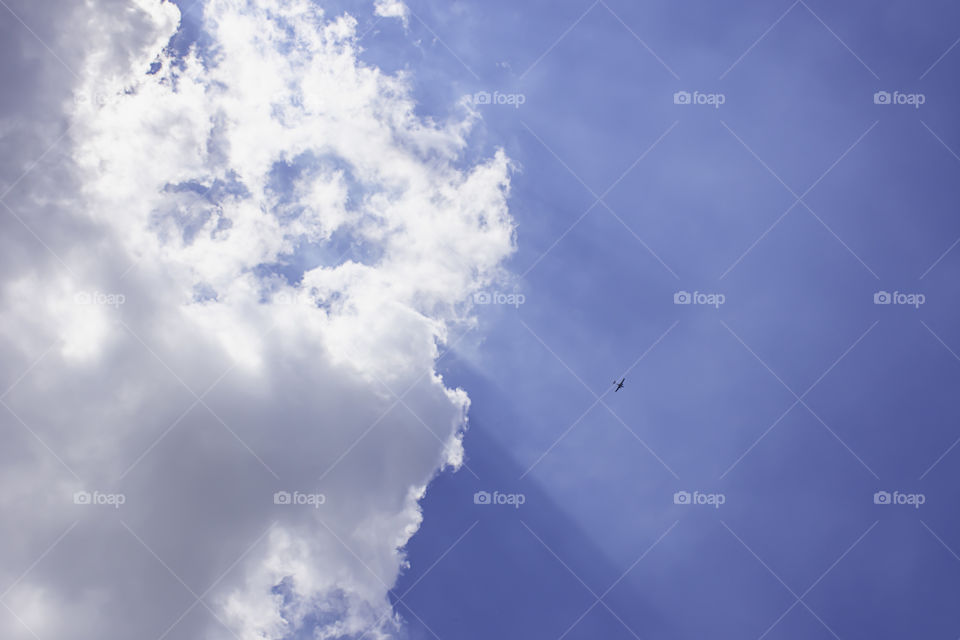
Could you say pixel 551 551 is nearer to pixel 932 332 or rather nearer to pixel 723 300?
pixel 723 300

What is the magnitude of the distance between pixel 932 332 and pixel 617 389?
3240 cm

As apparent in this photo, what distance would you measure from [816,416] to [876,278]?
1497 cm

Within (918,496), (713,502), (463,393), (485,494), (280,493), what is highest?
(918,496)

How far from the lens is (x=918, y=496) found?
46.6 m

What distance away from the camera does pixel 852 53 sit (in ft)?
156

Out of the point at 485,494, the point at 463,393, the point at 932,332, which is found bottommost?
the point at 485,494

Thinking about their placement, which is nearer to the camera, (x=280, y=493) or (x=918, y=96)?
(x=280, y=493)

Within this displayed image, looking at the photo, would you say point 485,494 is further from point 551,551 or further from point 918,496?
point 918,496

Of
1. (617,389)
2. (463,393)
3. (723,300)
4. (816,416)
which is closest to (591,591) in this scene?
(617,389)

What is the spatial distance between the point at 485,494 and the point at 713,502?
22742 millimetres

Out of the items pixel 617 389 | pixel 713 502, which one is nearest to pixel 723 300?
pixel 617 389

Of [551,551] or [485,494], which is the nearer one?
[485,494]

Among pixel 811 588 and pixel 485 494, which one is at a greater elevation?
pixel 811 588

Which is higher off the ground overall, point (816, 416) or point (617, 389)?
point (816, 416)
